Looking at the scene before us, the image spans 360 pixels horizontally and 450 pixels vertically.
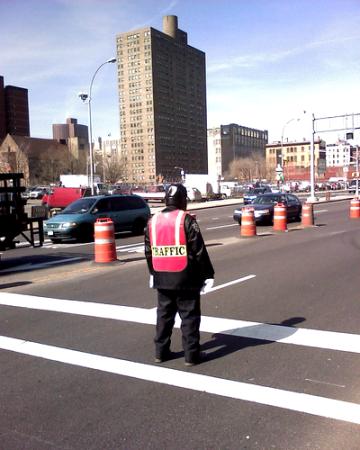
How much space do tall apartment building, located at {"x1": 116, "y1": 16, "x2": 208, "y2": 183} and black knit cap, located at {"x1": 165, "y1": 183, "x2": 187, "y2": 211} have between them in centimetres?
13126

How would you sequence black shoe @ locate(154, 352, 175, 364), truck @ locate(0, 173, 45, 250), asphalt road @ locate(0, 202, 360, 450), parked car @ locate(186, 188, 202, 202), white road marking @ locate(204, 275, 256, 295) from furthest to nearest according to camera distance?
parked car @ locate(186, 188, 202, 202), truck @ locate(0, 173, 45, 250), white road marking @ locate(204, 275, 256, 295), black shoe @ locate(154, 352, 175, 364), asphalt road @ locate(0, 202, 360, 450)

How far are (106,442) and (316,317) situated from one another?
12.6 ft

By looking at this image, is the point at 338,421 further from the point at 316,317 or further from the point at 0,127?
the point at 0,127

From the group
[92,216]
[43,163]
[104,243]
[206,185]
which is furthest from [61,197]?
[43,163]

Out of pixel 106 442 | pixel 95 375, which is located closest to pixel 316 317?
pixel 95 375

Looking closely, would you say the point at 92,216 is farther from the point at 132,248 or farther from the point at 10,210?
the point at 10,210

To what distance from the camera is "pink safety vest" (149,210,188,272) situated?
4641 millimetres

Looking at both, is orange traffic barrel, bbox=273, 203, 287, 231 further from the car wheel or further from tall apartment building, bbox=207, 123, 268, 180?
tall apartment building, bbox=207, 123, 268, 180

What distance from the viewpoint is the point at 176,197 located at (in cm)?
477

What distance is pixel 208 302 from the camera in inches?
296

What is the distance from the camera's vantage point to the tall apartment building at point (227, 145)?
186500mm

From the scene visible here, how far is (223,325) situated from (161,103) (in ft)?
506

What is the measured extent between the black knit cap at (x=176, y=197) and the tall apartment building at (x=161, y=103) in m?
131

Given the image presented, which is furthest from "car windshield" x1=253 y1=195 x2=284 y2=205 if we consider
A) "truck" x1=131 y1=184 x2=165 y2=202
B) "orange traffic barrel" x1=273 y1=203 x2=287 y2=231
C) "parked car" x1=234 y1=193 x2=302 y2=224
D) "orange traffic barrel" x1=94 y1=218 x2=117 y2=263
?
"truck" x1=131 y1=184 x2=165 y2=202
